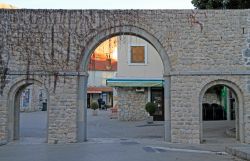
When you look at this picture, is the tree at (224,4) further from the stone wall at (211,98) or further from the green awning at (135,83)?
the stone wall at (211,98)

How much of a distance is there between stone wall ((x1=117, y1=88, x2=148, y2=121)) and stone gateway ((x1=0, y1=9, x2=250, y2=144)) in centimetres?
1245

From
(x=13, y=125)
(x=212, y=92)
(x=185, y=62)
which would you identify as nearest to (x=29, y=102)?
(x=212, y=92)

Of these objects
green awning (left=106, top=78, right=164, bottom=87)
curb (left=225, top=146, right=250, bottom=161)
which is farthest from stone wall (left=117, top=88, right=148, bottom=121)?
curb (left=225, top=146, right=250, bottom=161)

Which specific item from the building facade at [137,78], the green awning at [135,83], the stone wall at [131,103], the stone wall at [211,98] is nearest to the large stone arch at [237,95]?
the green awning at [135,83]

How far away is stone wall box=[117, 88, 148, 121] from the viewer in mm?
28734

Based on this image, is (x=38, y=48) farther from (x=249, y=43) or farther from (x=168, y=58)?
(x=249, y=43)

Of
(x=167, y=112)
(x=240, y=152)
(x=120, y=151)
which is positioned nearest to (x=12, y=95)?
(x=120, y=151)

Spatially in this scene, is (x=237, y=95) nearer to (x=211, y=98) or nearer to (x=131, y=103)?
(x=131, y=103)

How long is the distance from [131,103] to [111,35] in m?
12.9

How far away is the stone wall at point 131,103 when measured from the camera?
2873 centimetres

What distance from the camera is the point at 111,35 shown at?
644 inches

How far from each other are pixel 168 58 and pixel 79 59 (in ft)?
12.2

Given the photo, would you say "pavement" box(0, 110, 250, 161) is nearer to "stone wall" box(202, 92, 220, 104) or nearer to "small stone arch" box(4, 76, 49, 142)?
"small stone arch" box(4, 76, 49, 142)

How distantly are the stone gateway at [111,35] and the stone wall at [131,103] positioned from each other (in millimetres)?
12447
